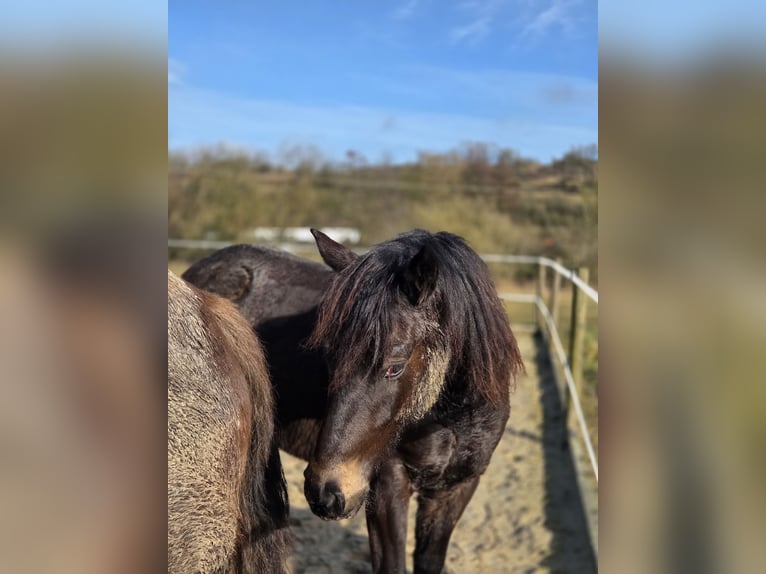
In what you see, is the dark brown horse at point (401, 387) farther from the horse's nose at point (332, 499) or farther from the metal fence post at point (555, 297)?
the metal fence post at point (555, 297)

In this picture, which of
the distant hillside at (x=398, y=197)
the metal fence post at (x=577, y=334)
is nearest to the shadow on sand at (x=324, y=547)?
the metal fence post at (x=577, y=334)

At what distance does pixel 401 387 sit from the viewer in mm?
1917

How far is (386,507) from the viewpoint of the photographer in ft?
7.68

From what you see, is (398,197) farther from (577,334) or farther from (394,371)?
(394,371)

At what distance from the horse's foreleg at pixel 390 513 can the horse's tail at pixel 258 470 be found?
1.51 ft

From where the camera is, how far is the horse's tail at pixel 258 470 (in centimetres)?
178

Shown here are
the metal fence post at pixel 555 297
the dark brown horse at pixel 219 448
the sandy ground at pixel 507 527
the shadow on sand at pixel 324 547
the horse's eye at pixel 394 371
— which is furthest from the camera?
the metal fence post at pixel 555 297

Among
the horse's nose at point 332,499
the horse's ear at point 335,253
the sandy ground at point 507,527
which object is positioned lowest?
the sandy ground at point 507,527

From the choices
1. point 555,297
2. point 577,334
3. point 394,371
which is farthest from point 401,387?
point 555,297

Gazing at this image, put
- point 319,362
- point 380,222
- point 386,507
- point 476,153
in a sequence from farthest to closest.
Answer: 1. point 476,153
2. point 380,222
3. point 319,362
4. point 386,507
